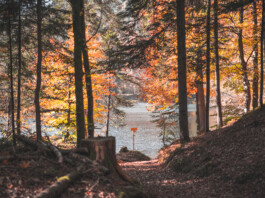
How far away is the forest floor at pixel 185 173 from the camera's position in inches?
144

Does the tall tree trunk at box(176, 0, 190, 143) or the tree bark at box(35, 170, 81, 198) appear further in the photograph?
the tall tree trunk at box(176, 0, 190, 143)

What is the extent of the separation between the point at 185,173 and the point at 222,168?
5.07 feet

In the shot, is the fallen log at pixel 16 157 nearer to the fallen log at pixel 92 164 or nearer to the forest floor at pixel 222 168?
the fallen log at pixel 92 164

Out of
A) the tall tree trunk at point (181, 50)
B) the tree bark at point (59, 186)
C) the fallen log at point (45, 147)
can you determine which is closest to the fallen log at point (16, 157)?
the fallen log at point (45, 147)

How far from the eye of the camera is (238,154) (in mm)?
6281

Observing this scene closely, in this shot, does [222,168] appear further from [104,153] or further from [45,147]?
[45,147]

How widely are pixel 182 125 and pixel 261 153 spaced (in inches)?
192

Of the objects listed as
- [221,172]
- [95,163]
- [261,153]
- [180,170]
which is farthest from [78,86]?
[261,153]

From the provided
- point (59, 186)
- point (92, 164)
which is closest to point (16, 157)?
point (59, 186)

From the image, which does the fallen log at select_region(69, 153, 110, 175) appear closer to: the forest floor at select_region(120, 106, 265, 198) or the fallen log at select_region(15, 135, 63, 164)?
the fallen log at select_region(15, 135, 63, 164)

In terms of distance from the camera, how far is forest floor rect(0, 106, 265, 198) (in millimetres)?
3668

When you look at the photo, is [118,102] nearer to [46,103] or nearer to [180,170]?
[46,103]

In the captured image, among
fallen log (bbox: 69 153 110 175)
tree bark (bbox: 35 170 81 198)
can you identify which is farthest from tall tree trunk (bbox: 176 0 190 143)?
tree bark (bbox: 35 170 81 198)

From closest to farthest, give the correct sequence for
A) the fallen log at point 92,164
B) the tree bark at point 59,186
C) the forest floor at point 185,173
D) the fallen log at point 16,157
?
the tree bark at point 59,186 → the forest floor at point 185,173 → the fallen log at point 16,157 → the fallen log at point 92,164
